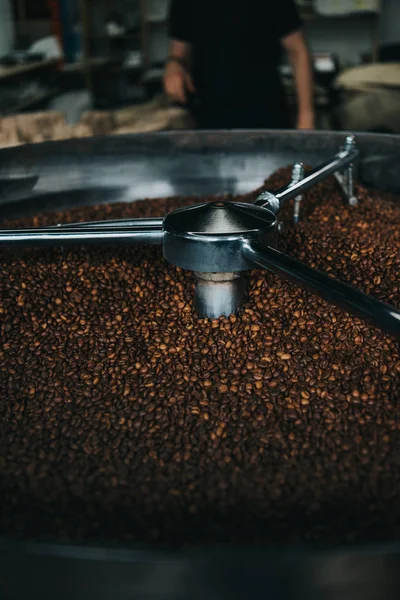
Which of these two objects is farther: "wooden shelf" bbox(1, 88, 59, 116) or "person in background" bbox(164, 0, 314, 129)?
"wooden shelf" bbox(1, 88, 59, 116)

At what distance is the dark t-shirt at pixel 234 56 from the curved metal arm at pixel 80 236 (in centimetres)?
205

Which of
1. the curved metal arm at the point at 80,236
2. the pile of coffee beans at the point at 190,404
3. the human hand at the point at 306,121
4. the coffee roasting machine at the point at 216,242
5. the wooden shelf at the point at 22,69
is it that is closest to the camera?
the pile of coffee beans at the point at 190,404

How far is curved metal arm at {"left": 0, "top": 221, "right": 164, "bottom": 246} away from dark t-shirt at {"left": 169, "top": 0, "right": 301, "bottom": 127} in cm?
205

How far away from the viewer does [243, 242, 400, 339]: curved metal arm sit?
627 millimetres

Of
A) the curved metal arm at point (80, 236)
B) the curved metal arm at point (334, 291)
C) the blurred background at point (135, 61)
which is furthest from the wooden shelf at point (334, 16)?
the curved metal arm at point (334, 291)

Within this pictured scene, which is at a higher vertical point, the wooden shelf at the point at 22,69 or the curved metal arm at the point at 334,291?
Result: the curved metal arm at the point at 334,291

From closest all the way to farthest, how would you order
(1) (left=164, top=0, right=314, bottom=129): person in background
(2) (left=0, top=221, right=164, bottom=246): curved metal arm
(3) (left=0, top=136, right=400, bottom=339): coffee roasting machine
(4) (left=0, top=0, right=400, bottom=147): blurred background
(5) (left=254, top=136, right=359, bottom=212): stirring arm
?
(3) (left=0, top=136, right=400, bottom=339): coffee roasting machine < (2) (left=0, top=221, right=164, bottom=246): curved metal arm < (5) (left=254, top=136, right=359, bottom=212): stirring arm < (1) (left=164, top=0, right=314, bottom=129): person in background < (4) (left=0, top=0, right=400, bottom=147): blurred background

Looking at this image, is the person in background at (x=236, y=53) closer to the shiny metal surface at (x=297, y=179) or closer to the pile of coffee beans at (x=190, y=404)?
the shiny metal surface at (x=297, y=179)

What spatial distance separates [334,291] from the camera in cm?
67

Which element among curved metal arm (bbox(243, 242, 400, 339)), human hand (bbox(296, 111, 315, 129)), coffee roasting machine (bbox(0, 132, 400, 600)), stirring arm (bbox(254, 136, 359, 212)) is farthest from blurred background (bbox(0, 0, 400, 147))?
curved metal arm (bbox(243, 242, 400, 339))

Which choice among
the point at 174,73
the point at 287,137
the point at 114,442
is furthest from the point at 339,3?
the point at 114,442

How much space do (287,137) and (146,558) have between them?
125 centimetres

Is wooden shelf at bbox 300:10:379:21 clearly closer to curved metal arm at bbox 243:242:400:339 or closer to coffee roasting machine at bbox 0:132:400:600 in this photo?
coffee roasting machine at bbox 0:132:400:600

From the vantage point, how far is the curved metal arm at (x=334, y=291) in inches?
24.7
